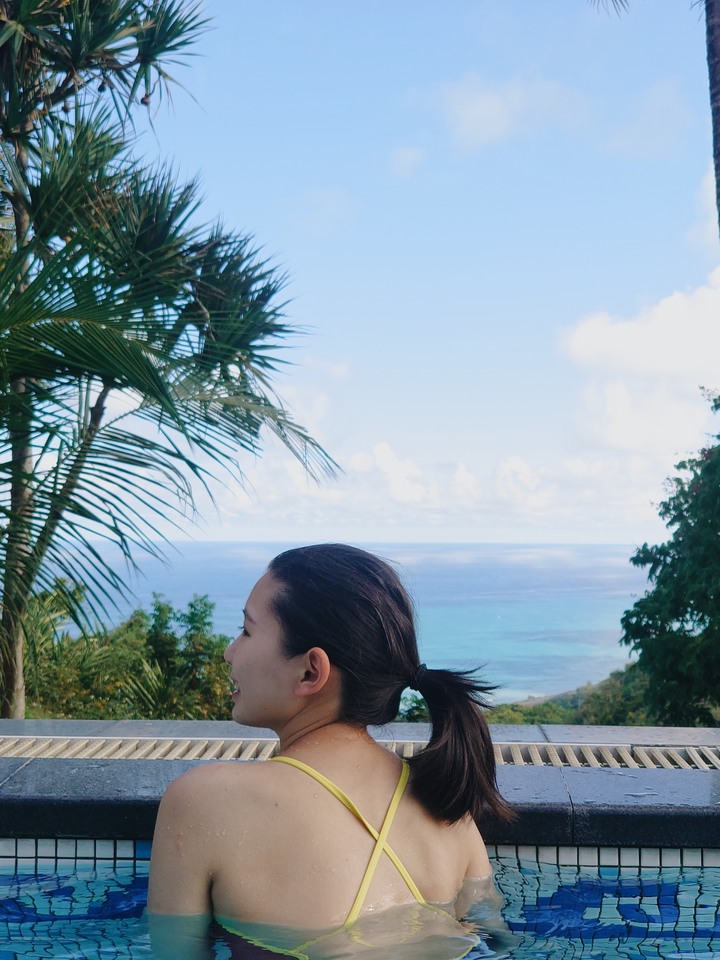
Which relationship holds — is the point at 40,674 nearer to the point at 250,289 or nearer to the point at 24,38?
the point at 250,289

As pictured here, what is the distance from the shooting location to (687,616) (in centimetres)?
697

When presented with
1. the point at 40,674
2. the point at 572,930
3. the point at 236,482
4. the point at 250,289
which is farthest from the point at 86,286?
the point at 40,674

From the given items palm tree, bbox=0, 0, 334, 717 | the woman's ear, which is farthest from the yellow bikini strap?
palm tree, bbox=0, 0, 334, 717

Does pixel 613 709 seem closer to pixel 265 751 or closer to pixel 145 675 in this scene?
pixel 145 675

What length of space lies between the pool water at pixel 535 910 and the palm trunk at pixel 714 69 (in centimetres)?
459

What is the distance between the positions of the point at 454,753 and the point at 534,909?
1.07 m

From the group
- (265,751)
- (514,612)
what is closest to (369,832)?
(265,751)

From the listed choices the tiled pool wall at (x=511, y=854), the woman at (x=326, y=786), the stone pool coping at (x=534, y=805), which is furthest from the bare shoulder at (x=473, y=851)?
the tiled pool wall at (x=511, y=854)

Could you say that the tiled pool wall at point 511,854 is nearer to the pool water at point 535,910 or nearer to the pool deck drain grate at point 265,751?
the pool water at point 535,910

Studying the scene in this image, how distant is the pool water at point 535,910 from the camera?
92.8 inches

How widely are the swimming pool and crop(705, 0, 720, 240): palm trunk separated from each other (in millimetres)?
4587

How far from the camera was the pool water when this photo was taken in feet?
7.73

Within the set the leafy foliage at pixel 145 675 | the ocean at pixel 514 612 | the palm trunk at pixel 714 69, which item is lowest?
the ocean at pixel 514 612

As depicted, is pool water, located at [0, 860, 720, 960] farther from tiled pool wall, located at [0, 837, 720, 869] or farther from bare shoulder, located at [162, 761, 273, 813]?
bare shoulder, located at [162, 761, 273, 813]
